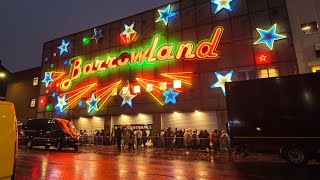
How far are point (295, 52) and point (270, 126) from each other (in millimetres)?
13033

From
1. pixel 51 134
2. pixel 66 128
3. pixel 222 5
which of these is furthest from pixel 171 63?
pixel 51 134

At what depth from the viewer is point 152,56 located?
1118 inches

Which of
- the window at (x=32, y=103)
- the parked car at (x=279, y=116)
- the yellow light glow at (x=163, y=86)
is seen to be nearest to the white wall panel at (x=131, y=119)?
the yellow light glow at (x=163, y=86)

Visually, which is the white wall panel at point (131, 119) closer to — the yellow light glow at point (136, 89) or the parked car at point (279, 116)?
the yellow light glow at point (136, 89)

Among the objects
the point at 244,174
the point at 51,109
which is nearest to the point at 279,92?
the point at 244,174

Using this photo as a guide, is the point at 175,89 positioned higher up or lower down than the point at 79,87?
lower down

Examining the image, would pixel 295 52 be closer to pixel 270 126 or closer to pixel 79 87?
pixel 270 126

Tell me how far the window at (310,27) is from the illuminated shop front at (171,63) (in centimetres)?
128

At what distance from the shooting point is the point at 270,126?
1172 centimetres

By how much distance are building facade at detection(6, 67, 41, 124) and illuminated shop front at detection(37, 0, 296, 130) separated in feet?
15.6

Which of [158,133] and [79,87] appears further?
[79,87]

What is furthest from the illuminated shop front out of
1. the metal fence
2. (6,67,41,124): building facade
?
(6,67,41,124): building facade

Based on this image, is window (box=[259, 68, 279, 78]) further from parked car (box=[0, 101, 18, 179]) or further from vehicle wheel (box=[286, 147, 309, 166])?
parked car (box=[0, 101, 18, 179])

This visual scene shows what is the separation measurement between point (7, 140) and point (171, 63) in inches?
935
